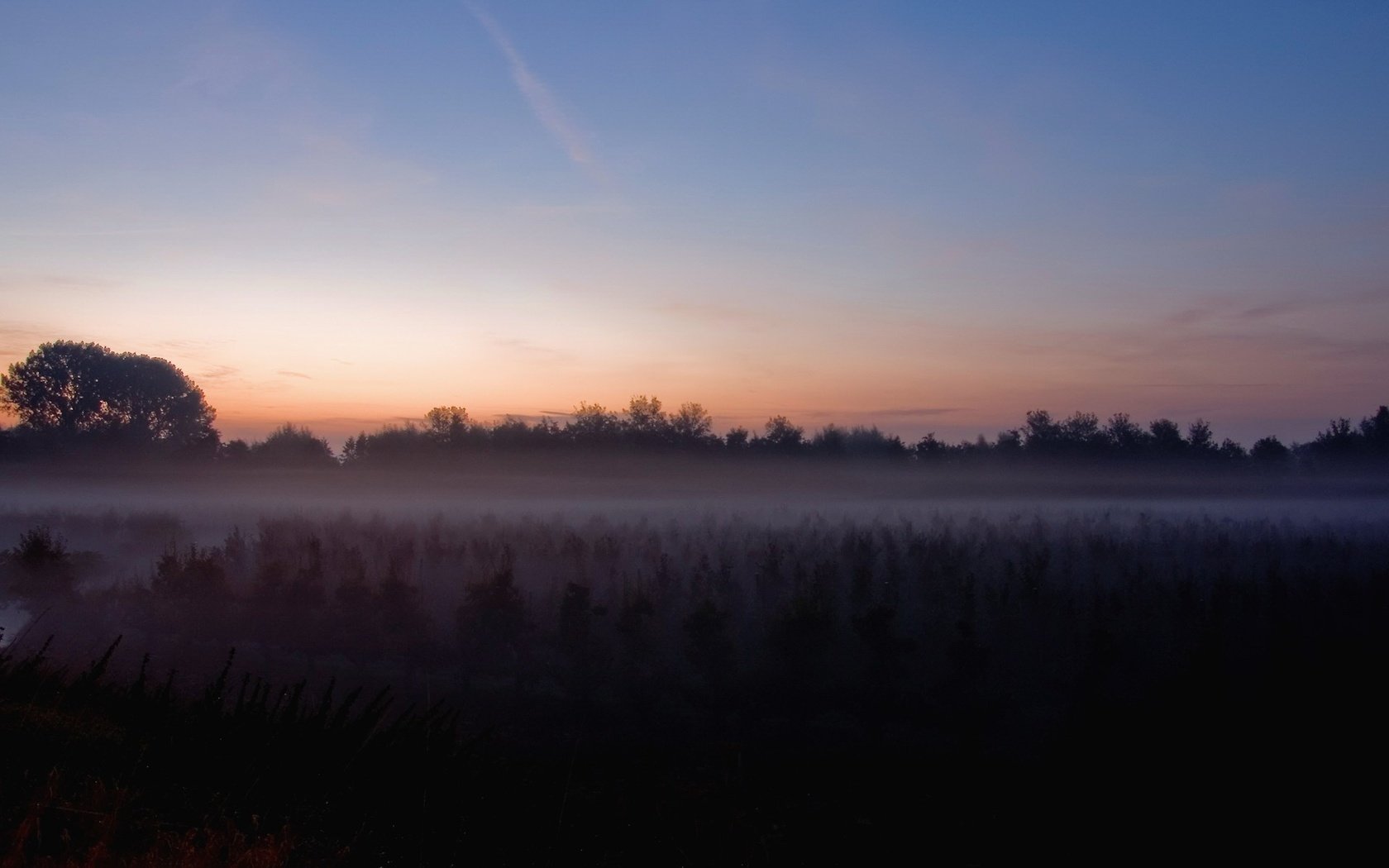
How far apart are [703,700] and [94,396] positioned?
46652 millimetres

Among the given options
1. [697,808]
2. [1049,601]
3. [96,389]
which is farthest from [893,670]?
[96,389]

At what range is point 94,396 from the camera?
4797 centimetres

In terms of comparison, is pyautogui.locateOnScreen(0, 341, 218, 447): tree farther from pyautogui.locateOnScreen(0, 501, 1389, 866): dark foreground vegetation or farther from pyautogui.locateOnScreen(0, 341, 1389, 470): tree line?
pyautogui.locateOnScreen(0, 501, 1389, 866): dark foreground vegetation

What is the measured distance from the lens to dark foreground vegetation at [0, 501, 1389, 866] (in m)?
6.44

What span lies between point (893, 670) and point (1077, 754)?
2.72 meters

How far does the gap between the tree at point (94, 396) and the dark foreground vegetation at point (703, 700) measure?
2995 cm

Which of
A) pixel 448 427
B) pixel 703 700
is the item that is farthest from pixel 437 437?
pixel 703 700

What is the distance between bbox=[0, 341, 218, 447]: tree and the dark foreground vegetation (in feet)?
98.3

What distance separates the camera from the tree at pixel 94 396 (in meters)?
47.4

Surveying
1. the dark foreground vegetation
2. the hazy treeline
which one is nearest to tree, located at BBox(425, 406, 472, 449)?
the hazy treeline

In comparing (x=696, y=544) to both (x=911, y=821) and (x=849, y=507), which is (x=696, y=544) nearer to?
(x=849, y=507)

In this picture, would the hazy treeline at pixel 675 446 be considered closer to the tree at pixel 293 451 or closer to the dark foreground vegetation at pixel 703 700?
the tree at pixel 293 451

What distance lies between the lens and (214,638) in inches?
677

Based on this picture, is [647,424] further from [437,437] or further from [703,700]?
[703,700]
